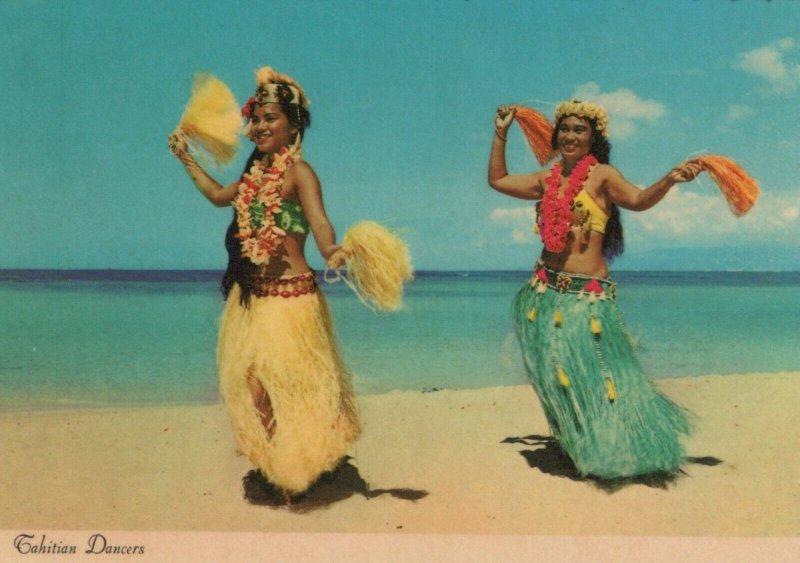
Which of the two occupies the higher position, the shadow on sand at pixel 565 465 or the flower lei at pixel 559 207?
the flower lei at pixel 559 207

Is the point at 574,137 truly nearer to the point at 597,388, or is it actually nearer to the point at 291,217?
the point at 597,388

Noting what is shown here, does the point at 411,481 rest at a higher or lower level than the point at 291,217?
lower

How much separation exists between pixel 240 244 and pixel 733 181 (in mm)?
1843

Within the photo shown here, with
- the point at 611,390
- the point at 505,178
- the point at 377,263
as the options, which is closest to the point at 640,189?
the point at 505,178

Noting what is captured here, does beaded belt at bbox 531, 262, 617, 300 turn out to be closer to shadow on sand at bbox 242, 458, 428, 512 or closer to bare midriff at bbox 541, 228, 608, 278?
bare midriff at bbox 541, 228, 608, 278

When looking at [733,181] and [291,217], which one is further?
[291,217]

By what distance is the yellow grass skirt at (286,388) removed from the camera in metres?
2.94

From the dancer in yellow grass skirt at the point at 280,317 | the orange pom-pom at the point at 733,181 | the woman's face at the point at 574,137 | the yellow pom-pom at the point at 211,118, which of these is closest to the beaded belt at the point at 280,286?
the dancer in yellow grass skirt at the point at 280,317

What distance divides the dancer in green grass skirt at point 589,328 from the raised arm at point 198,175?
46.2 inches

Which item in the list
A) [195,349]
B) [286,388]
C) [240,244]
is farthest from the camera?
[195,349]

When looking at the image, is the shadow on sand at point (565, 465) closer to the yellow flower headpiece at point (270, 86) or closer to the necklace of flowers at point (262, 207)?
the necklace of flowers at point (262, 207)

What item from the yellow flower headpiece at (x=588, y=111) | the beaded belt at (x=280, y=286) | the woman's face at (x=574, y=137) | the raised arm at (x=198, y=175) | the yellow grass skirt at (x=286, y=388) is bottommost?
the yellow grass skirt at (x=286, y=388)

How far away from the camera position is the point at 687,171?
293 cm

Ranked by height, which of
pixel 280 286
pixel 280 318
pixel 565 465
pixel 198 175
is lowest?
pixel 565 465
